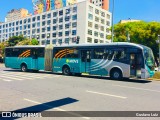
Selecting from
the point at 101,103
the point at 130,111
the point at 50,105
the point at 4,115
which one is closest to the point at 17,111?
the point at 4,115

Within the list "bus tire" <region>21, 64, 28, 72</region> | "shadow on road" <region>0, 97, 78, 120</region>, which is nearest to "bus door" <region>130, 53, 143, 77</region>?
"shadow on road" <region>0, 97, 78, 120</region>

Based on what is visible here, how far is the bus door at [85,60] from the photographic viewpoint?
66.7 feet

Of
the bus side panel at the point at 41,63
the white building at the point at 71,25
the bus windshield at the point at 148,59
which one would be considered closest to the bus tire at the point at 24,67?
the bus side panel at the point at 41,63

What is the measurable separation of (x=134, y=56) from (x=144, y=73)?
157cm

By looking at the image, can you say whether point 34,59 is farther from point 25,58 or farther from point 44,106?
point 44,106

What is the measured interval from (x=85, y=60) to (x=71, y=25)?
6730 centimetres

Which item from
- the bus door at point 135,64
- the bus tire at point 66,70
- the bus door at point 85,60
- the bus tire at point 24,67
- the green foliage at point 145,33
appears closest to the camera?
the bus door at point 135,64

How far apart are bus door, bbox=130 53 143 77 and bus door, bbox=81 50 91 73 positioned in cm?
414

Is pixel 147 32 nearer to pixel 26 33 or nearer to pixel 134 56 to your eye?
pixel 134 56

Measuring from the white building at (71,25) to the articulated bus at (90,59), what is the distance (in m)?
52.1

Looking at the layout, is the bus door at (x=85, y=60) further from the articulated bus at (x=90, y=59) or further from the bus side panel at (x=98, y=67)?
the bus side panel at (x=98, y=67)

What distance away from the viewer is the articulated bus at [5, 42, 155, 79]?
17.7 metres

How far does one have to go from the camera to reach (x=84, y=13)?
82250mm

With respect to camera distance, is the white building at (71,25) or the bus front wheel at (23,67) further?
the white building at (71,25)
